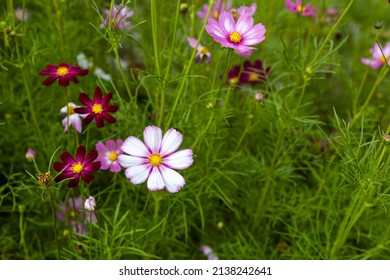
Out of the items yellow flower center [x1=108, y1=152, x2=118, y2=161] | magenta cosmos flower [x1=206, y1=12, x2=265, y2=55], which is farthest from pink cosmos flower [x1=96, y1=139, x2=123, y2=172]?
magenta cosmos flower [x1=206, y1=12, x2=265, y2=55]

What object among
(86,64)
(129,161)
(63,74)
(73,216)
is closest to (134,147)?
(129,161)

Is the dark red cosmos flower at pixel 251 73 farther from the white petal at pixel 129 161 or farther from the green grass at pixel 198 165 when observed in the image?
the white petal at pixel 129 161

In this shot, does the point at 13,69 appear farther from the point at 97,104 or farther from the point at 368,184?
the point at 368,184

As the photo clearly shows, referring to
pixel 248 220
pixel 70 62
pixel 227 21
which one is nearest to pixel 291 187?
pixel 248 220

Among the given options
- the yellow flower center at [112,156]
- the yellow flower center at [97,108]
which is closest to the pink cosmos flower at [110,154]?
the yellow flower center at [112,156]

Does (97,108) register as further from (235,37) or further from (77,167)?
(235,37)

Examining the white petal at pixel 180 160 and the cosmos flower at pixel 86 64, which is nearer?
the white petal at pixel 180 160

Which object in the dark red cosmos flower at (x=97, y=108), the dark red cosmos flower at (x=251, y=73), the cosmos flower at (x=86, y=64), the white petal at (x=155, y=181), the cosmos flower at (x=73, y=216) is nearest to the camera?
the white petal at (x=155, y=181)
